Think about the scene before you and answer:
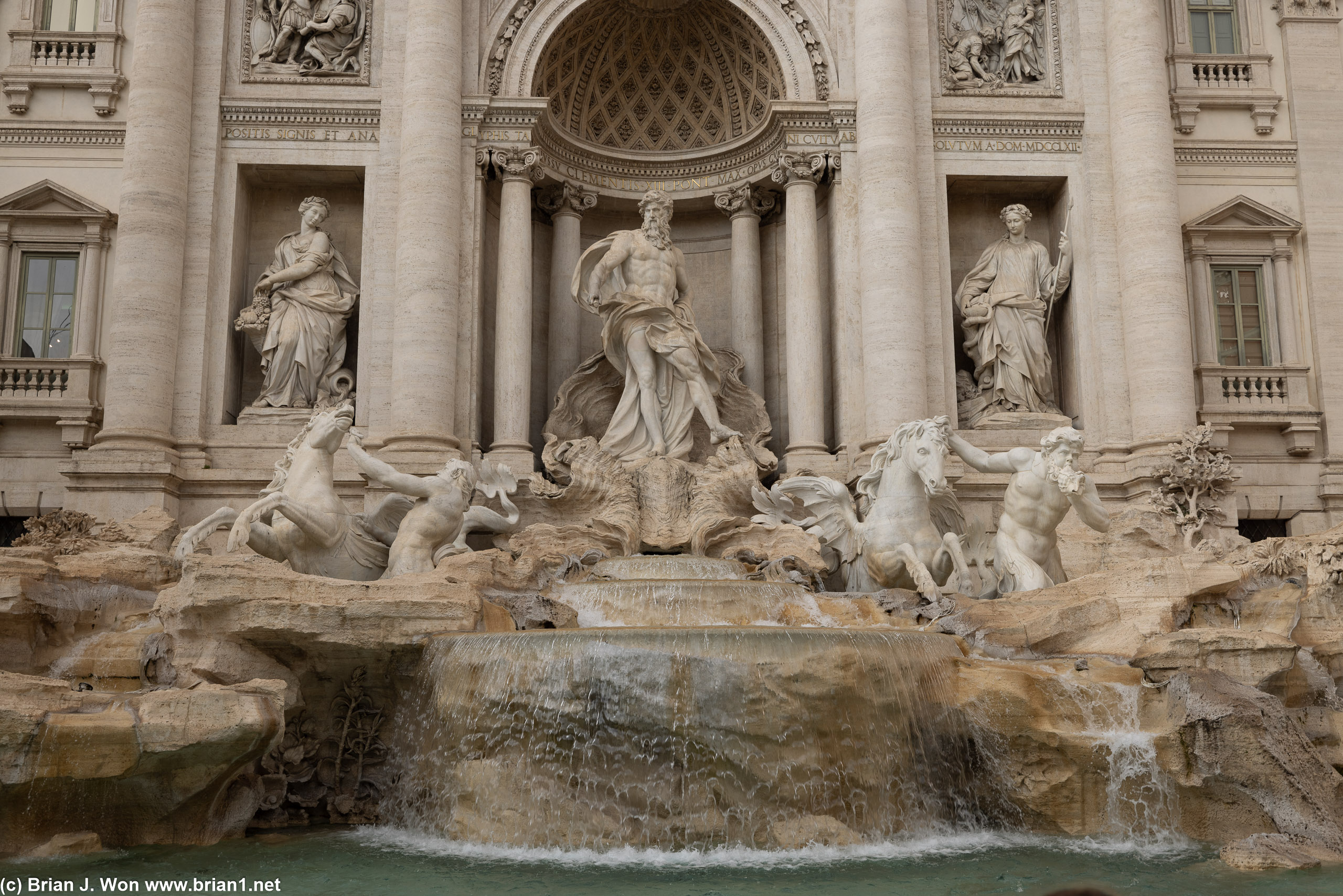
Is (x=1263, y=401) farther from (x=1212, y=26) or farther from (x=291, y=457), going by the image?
(x=291, y=457)

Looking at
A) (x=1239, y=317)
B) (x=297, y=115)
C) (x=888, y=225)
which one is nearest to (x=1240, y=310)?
(x=1239, y=317)

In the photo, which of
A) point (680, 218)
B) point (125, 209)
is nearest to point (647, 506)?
point (680, 218)

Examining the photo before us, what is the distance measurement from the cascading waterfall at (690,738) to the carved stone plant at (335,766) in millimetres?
1407

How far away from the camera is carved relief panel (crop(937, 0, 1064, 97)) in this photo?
18.7m

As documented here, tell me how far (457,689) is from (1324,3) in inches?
712

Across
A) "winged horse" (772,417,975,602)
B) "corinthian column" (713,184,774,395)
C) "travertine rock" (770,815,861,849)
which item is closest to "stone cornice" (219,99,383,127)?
"corinthian column" (713,184,774,395)

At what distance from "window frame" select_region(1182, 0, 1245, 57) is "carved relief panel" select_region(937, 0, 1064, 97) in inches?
99.2

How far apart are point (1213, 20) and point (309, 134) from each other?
1440 cm

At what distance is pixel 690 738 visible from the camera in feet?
29.4

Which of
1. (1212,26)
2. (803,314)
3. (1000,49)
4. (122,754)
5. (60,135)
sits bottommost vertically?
(122,754)

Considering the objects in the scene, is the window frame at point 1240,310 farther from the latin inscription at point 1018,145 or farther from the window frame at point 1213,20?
the window frame at point 1213,20

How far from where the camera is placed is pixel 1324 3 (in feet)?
64.2

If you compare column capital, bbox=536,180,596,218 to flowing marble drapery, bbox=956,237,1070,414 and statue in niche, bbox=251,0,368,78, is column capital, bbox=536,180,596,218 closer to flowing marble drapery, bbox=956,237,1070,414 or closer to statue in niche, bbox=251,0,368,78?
statue in niche, bbox=251,0,368,78

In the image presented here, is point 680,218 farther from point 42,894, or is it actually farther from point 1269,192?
point 42,894
